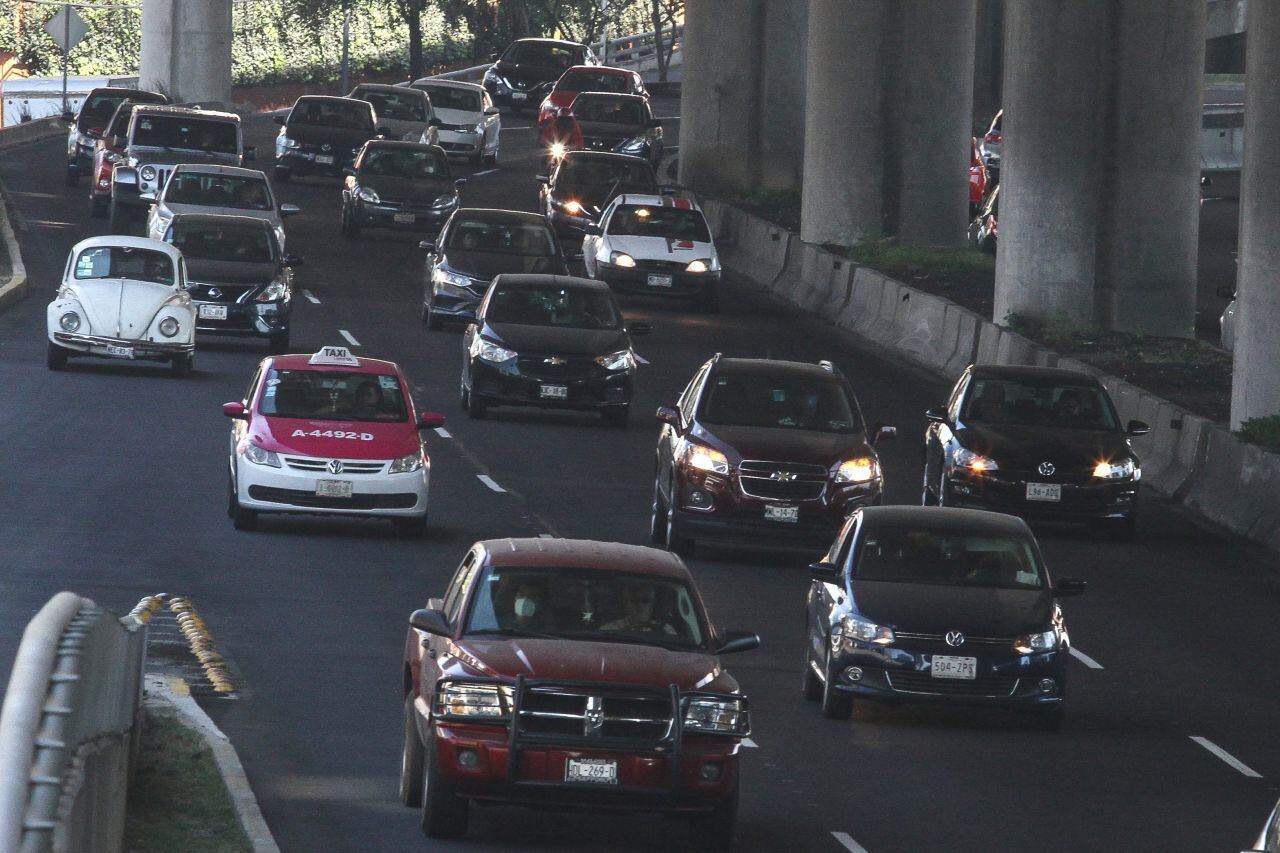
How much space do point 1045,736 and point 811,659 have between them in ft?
5.29

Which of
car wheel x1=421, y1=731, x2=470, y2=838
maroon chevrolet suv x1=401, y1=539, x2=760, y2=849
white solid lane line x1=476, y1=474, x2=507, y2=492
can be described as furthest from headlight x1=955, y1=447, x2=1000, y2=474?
car wheel x1=421, y1=731, x2=470, y2=838

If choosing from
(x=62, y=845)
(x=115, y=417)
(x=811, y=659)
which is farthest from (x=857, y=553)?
(x=115, y=417)

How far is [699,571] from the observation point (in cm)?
2275

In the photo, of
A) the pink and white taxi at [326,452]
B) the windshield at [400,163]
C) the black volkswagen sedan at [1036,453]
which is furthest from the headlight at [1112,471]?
the windshield at [400,163]

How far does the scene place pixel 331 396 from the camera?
24.2 meters

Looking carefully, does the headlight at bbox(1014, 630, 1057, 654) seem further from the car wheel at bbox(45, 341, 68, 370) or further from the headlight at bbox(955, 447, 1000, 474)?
the car wheel at bbox(45, 341, 68, 370)

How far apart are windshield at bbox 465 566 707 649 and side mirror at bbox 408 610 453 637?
0.44 ft

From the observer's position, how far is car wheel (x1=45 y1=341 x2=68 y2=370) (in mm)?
32812

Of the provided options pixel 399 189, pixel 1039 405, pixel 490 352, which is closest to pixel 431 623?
pixel 1039 405

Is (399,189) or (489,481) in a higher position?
(399,189)

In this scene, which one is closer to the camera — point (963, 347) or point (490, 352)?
point (490, 352)

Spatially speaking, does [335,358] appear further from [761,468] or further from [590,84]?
[590,84]

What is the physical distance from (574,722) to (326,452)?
11.1m

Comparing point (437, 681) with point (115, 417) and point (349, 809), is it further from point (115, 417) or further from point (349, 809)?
point (115, 417)
